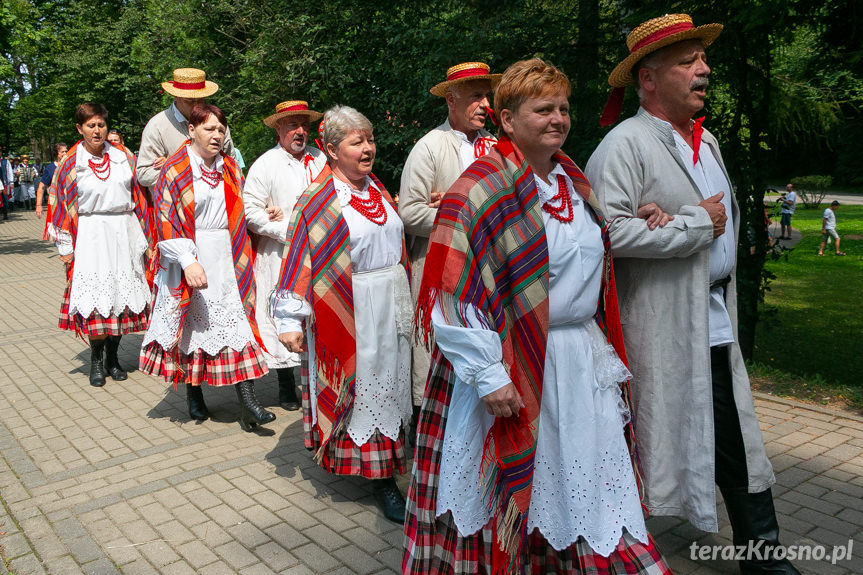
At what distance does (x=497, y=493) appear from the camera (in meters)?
2.70

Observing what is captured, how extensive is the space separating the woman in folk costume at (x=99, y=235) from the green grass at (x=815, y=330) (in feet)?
19.0

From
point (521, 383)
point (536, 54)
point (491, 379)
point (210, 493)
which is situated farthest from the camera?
point (536, 54)

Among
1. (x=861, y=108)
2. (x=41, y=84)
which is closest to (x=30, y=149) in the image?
(x=41, y=84)

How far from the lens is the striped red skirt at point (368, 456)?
4.05 metres

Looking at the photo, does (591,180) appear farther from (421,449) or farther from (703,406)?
(421,449)

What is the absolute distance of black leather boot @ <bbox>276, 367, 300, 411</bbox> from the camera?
6.12m

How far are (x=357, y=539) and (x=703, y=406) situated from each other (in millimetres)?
1904

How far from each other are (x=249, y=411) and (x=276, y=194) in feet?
5.38

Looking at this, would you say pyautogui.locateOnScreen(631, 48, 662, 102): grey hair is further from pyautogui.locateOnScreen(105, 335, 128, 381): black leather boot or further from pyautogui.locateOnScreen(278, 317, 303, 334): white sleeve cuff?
pyautogui.locateOnScreen(105, 335, 128, 381): black leather boot

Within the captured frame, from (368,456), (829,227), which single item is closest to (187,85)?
(368,456)

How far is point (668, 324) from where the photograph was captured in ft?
10.4

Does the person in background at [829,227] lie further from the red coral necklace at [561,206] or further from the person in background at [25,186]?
the person in background at [25,186]

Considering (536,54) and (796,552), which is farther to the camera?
(536,54)

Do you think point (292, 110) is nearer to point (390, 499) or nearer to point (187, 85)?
point (187, 85)
